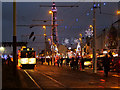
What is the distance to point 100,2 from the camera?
29922 millimetres

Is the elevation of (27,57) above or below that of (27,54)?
below

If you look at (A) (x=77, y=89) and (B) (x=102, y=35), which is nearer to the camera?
(A) (x=77, y=89)

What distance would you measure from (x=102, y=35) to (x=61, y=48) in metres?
42.3

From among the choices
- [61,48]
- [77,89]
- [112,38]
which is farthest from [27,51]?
[112,38]

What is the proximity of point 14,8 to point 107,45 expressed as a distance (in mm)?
58548

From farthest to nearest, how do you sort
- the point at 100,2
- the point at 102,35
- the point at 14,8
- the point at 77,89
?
the point at 102,35
the point at 100,2
the point at 14,8
the point at 77,89

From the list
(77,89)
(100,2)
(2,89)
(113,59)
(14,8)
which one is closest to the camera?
(2,89)

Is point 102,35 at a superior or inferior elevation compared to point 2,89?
superior

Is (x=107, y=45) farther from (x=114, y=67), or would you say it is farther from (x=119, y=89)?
(x=119, y=89)

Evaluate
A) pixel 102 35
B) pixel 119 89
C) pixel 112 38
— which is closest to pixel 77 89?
pixel 119 89

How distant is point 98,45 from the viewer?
88.1 metres

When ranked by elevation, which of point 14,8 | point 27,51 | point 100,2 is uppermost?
point 100,2

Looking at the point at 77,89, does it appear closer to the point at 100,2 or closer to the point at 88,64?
the point at 100,2

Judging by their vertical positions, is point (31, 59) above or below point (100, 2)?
below
